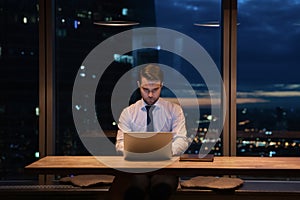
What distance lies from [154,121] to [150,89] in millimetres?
280

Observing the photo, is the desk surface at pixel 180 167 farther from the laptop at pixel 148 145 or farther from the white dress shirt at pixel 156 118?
the white dress shirt at pixel 156 118

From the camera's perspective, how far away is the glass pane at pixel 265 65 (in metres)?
4.14

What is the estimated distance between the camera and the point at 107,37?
430 cm

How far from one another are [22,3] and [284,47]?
2.38 m

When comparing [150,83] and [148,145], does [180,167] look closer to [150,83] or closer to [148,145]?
[148,145]

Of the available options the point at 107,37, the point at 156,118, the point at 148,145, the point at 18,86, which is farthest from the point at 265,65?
the point at 18,86

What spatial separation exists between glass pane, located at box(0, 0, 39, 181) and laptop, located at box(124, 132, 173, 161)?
5.60 ft

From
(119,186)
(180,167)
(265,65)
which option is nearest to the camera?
(180,167)

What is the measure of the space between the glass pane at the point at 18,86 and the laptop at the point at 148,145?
5.60ft

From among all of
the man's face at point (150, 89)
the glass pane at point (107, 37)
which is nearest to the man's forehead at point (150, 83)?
the man's face at point (150, 89)

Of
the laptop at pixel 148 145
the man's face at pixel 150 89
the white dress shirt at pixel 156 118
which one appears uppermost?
the man's face at pixel 150 89

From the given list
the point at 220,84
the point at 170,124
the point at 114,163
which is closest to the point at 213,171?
the point at 114,163

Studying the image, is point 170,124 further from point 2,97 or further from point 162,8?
point 2,97

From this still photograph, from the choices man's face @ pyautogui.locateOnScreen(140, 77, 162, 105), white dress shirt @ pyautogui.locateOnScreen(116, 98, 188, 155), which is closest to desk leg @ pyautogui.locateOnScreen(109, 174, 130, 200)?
white dress shirt @ pyautogui.locateOnScreen(116, 98, 188, 155)
